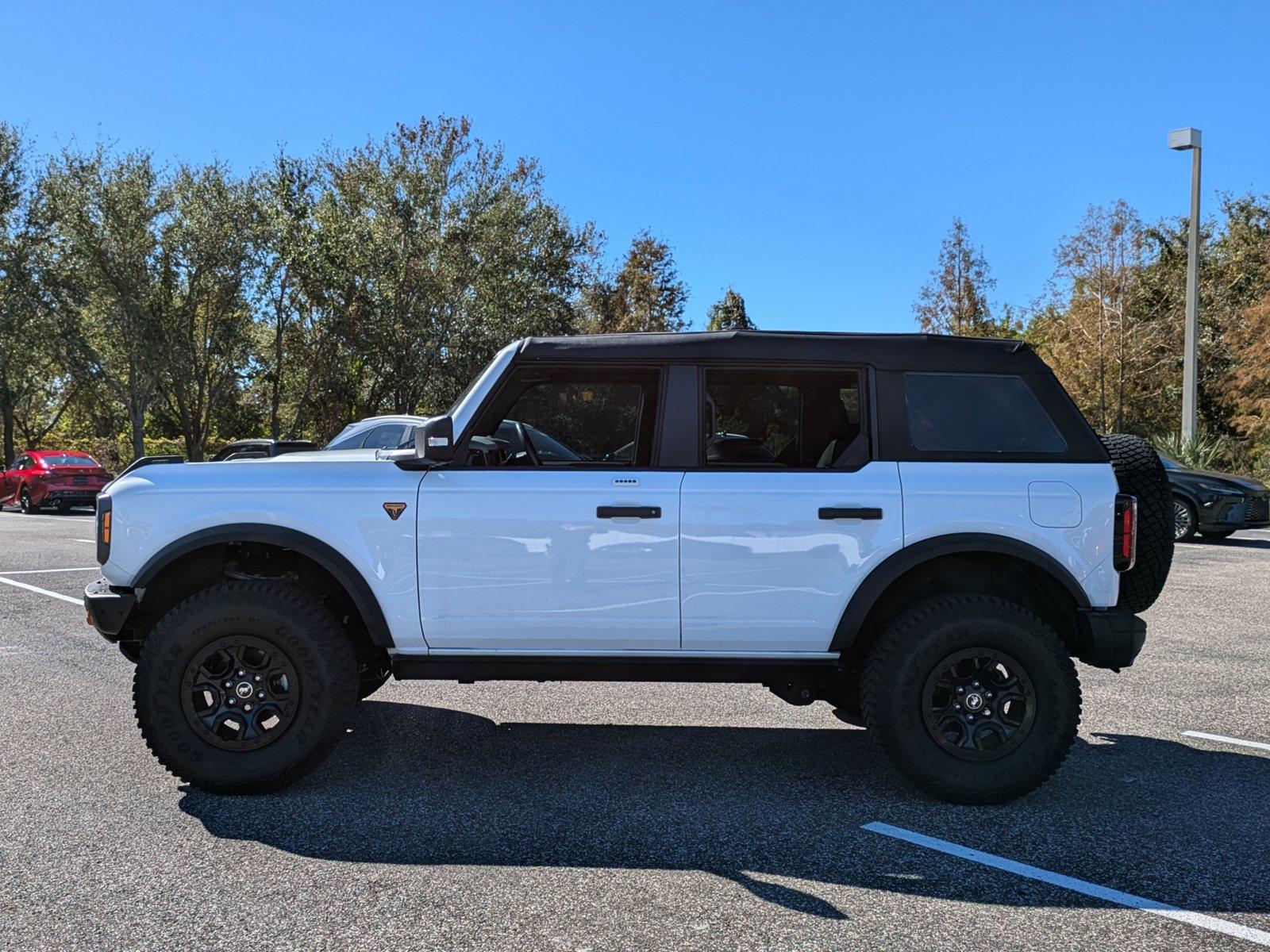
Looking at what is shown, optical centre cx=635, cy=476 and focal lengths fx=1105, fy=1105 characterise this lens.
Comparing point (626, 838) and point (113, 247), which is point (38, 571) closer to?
point (626, 838)

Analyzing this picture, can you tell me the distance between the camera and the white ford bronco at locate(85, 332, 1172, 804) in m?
4.56

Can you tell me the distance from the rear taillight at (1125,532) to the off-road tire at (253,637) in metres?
3.28

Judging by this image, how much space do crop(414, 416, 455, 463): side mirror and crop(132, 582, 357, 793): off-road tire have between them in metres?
0.82

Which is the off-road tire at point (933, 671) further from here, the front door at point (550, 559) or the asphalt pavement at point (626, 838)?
the front door at point (550, 559)

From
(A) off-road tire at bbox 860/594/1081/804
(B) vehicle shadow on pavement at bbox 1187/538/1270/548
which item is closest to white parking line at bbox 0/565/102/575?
(A) off-road tire at bbox 860/594/1081/804

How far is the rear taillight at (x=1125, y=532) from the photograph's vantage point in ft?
15.2

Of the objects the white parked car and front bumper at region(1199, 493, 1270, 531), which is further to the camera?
front bumper at region(1199, 493, 1270, 531)

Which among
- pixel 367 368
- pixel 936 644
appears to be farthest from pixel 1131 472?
pixel 367 368

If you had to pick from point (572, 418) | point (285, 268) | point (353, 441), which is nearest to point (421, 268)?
point (285, 268)

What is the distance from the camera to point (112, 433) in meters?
58.9

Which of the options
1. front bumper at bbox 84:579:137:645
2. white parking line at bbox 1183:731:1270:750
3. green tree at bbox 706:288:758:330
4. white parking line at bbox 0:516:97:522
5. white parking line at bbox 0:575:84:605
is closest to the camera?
front bumper at bbox 84:579:137:645

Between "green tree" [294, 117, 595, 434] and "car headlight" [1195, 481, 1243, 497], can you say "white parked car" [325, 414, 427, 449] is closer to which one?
"car headlight" [1195, 481, 1243, 497]

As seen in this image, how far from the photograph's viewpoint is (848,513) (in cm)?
455

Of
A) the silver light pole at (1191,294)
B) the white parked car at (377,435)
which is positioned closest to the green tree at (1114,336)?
the silver light pole at (1191,294)
